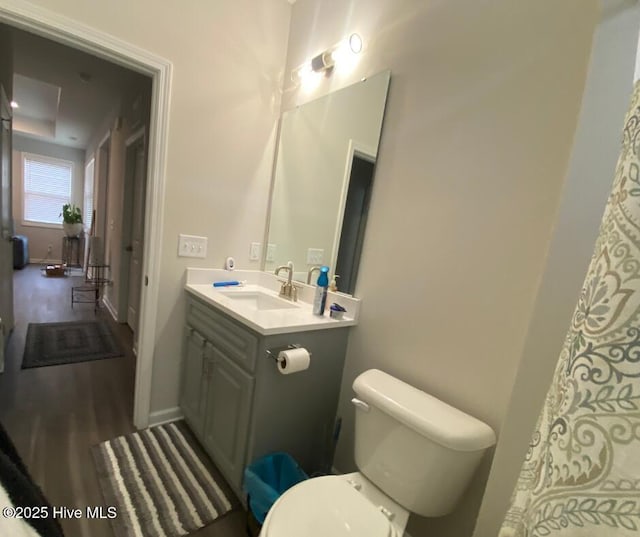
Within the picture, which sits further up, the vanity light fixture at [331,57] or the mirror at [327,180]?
the vanity light fixture at [331,57]

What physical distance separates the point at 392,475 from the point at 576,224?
978mm

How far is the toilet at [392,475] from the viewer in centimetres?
92

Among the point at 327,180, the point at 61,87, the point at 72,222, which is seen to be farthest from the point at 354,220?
the point at 72,222

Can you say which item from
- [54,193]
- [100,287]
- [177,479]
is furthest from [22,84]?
[177,479]

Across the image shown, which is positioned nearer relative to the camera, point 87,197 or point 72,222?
point 72,222

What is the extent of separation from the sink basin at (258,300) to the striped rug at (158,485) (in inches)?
34.1

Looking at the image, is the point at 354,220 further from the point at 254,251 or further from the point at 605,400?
the point at 605,400

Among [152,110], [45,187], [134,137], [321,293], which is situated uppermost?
[134,137]

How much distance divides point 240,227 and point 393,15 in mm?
1412

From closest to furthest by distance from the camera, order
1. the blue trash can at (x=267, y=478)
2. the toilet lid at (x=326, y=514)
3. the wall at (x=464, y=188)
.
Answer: the toilet lid at (x=326, y=514), the wall at (x=464, y=188), the blue trash can at (x=267, y=478)

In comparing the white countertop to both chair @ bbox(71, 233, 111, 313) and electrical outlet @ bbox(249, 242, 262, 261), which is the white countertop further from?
chair @ bbox(71, 233, 111, 313)

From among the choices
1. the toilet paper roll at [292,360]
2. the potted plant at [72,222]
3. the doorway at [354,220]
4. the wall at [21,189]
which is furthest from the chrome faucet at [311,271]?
the wall at [21,189]

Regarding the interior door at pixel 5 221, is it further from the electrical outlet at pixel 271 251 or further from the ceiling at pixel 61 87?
the electrical outlet at pixel 271 251

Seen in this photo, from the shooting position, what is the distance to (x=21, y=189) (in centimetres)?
598
